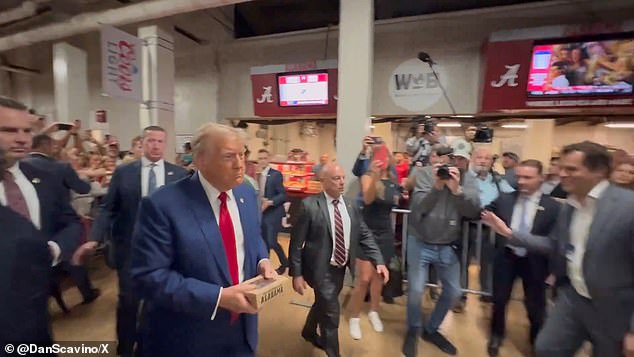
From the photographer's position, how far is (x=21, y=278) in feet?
3.76

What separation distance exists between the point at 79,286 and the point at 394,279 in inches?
125

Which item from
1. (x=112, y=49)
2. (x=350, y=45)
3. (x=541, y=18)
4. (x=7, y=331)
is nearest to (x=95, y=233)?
(x=7, y=331)

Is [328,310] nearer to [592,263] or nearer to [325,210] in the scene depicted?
[325,210]

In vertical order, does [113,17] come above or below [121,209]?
above

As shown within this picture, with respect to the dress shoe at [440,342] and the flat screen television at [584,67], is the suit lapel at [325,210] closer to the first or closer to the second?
the dress shoe at [440,342]

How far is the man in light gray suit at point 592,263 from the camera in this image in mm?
1682

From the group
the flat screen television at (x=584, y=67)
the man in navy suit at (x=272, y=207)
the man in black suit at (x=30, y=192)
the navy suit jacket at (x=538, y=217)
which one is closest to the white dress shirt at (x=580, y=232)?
the navy suit jacket at (x=538, y=217)

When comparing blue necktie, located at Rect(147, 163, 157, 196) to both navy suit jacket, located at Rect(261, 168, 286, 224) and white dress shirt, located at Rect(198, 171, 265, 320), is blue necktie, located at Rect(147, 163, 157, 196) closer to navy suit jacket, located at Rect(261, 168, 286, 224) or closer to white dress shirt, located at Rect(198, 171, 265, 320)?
white dress shirt, located at Rect(198, 171, 265, 320)

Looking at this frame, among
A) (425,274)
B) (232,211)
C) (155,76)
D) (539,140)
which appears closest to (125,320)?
(232,211)

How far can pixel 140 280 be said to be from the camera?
129cm

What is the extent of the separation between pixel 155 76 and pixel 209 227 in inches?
224

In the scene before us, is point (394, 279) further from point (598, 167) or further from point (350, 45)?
point (350, 45)

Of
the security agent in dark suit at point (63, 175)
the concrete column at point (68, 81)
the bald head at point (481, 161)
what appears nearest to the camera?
the security agent in dark suit at point (63, 175)

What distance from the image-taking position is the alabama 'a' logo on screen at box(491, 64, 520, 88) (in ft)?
17.9
